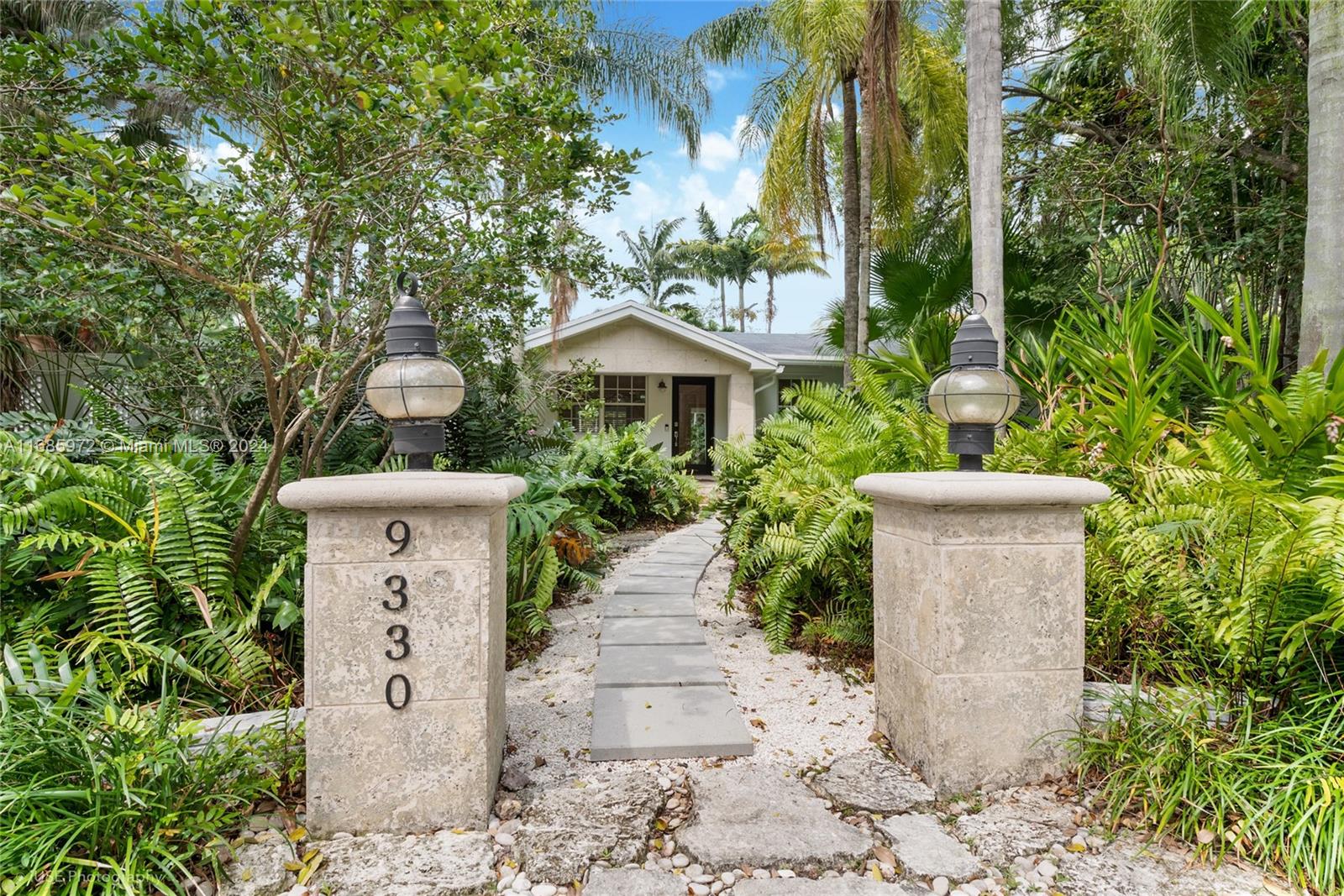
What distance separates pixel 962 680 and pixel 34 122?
14.9 ft

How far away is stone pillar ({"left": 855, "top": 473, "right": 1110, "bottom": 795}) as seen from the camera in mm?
2322

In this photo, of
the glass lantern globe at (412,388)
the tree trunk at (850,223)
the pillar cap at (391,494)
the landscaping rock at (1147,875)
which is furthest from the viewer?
the tree trunk at (850,223)

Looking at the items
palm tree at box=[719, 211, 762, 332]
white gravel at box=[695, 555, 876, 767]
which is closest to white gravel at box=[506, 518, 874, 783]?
white gravel at box=[695, 555, 876, 767]

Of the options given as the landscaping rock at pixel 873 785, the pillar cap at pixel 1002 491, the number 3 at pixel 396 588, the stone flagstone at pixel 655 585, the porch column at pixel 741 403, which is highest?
the porch column at pixel 741 403

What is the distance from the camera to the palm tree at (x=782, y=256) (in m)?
10.4

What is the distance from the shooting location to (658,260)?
101 ft

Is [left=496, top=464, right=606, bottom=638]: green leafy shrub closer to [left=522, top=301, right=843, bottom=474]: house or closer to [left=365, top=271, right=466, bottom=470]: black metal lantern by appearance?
[left=365, top=271, right=466, bottom=470]: black metal lantern

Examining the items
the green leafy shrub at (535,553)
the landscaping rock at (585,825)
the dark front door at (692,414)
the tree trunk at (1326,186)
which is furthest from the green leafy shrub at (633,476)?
the tree trunk at (1326,186)

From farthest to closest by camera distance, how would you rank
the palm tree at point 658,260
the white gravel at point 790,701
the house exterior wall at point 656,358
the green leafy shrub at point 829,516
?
1. the palm tree at point 658,260
2. the house exterior wall at point 656,358
3. the green leafy shrub at point 829,516
4. the white gravel at point 790,701

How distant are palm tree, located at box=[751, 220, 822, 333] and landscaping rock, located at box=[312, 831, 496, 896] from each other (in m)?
9.23

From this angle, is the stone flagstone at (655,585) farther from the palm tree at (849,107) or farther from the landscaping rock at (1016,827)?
the palm tree at (849,107)

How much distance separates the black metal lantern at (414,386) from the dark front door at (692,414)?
469 inches

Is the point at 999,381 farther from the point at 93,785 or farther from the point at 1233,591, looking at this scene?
the point at 93,785

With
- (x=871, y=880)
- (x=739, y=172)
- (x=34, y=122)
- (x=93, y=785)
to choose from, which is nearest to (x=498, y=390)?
(x=34, y=122)
